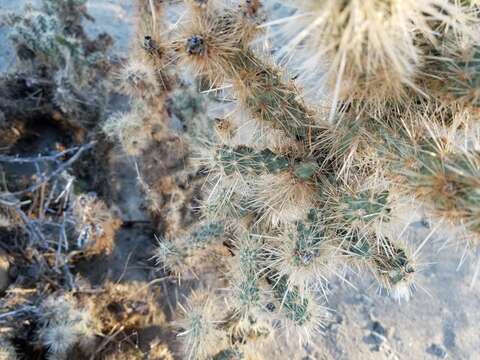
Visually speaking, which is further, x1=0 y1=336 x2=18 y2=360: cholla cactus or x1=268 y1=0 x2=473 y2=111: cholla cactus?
x1=0 y1=336 x2=18 y2=360: cholla cactus

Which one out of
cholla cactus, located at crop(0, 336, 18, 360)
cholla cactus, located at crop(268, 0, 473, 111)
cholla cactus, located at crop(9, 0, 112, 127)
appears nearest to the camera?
cholla cactus, located at crop(268, 0, 473, 111)

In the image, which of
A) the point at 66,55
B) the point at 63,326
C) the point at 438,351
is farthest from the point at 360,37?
the point at 66,55

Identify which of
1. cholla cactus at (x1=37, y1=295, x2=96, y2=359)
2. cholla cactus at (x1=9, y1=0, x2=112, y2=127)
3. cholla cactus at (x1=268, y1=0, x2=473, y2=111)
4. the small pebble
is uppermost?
cholla cactus at (x1=268, y1=0, x2=473, y2=111)

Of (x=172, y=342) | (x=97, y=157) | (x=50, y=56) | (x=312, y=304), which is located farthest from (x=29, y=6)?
(x=312, y=304)

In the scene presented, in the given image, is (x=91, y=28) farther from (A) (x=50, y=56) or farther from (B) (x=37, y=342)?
(B) (x=37, y=342)

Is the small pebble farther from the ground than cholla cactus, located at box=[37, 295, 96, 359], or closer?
closer

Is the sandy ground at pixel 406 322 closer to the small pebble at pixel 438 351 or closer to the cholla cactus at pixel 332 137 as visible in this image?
the small pebble at pixel 438 351

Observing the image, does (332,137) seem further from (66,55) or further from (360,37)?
(66,55)

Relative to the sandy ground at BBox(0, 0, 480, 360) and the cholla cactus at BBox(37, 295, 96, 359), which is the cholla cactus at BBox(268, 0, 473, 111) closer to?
the sandy ground at BBox(0, 0, 480, 360)

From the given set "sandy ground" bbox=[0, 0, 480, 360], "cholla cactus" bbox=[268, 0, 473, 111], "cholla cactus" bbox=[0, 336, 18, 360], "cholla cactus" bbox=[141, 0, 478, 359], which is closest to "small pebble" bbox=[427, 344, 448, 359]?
"sandy ground" bbox=[0, 0, 480, 360]

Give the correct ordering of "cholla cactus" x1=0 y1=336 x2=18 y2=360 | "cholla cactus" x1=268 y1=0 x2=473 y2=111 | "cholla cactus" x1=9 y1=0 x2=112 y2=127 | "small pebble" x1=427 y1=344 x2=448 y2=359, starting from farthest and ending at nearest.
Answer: "cholla cactus" x1=9 y1=0 x2=112 y2=127, "small pebble" x1=427 y1=344 x2=448 y2=359, "cholla cactus" x1=0 y1=336 x2=18 y2=360, "cholla cactus" x1=268 y1=0 x2=473 y2=111

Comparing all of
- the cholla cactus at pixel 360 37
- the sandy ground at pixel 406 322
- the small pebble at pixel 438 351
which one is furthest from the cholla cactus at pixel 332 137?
the small pebble at pixel 438 351
